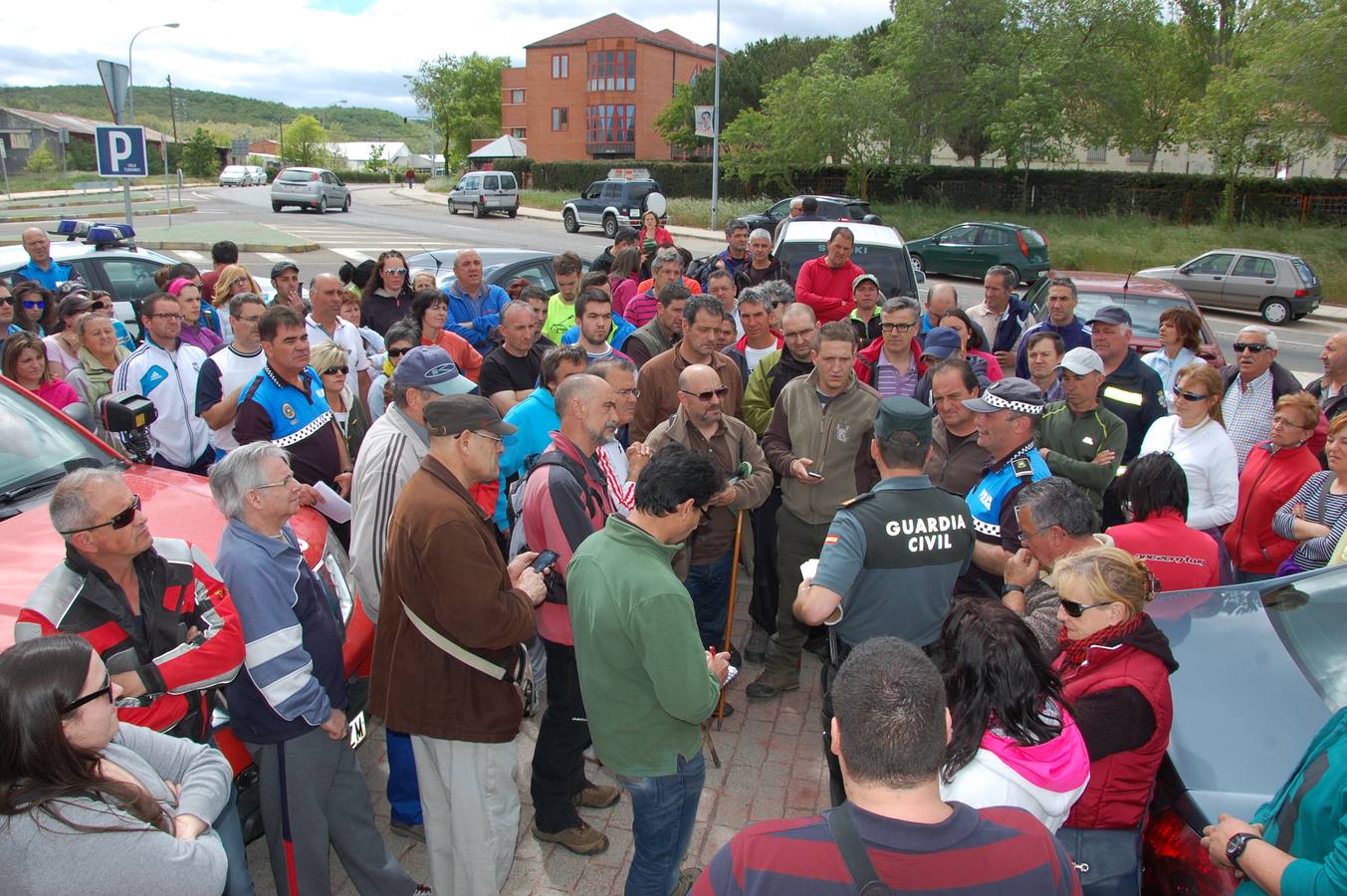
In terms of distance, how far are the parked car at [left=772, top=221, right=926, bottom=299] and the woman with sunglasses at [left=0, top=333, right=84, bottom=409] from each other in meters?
6.62

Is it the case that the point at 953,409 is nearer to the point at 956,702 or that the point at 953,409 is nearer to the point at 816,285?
the point at 956,702

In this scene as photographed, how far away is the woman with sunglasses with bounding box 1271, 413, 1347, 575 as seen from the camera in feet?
14.0

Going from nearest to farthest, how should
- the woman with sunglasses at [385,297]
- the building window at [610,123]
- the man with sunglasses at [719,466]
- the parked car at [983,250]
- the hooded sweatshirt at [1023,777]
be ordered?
1. the hooded sweatshirt at [1023,777]
2. the man with sunglasses at [719,466]
3. the woman with sunglasses at [385,297]
4. the parked car at [983,250]
5. the building window at [610,123]

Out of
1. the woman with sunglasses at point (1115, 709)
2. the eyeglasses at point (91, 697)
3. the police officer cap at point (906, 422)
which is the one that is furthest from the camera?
the police officer cap at point (906, 422)

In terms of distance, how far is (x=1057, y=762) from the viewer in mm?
2207

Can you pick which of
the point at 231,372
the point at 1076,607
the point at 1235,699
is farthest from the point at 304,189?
the point at 1235,699

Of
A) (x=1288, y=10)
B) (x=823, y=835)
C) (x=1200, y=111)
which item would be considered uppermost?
(x=1288, y=10)

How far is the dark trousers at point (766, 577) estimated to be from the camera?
529 centimetres

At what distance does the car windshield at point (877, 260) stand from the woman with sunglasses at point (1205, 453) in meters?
4.60

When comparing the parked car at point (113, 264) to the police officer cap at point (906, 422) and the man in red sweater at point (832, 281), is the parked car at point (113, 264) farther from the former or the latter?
the police officer cap at point (906, 422)

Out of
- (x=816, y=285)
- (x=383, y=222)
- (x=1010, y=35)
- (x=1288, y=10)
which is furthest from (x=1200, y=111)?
(x=383, y=222)

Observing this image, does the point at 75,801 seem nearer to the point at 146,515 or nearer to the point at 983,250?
the point at 146,515

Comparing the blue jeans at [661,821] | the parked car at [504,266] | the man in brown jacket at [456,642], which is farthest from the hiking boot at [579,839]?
the parked car at [504,266]

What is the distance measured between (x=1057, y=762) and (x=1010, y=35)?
122 ft
